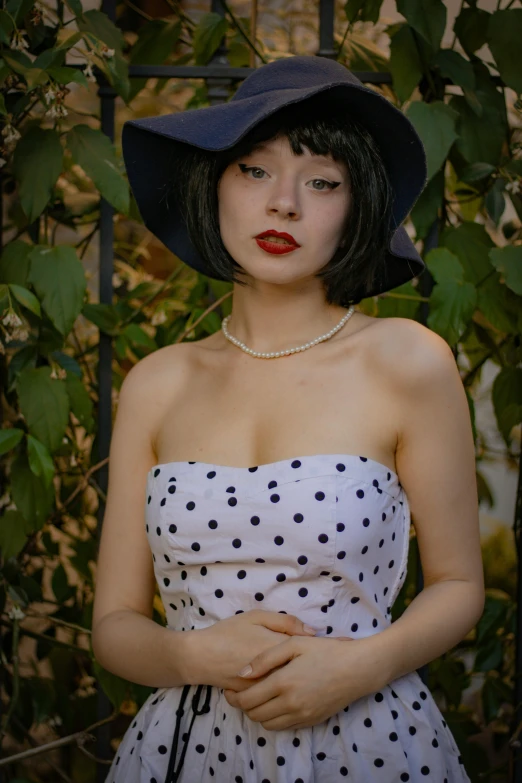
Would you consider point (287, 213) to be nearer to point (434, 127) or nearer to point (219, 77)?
point (434, 127)

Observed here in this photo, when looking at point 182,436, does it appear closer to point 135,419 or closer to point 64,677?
point 135,419

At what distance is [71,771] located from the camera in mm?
2160

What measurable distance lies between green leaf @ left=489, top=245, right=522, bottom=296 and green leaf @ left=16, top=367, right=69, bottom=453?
2.46ft

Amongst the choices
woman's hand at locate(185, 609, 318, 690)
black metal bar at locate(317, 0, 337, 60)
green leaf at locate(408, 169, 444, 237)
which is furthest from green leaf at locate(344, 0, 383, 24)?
woman's hand at locate(185, 609, 318, 690)

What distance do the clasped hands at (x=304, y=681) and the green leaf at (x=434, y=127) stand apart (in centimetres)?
80

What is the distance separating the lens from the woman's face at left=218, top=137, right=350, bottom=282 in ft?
4.11

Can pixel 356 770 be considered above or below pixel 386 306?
below

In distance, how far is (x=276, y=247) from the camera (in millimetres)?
1257

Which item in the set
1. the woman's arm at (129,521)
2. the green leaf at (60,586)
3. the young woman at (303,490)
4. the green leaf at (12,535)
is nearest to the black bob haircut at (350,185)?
the young woman at (303,490)

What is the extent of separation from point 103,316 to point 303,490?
64cm

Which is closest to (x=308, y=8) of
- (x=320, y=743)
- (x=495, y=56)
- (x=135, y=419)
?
(x=495, y=56)

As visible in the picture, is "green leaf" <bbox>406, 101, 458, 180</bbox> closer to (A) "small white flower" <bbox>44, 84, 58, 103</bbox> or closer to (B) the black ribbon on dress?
(A) "small white flower" <bbox>44, 84, 58, 103</bbox>

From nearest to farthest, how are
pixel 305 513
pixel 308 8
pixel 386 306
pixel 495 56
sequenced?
pixel 305 513, pixel 495 56, pixel 386 306, pixel 308 8

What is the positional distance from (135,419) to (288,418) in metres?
0.27
